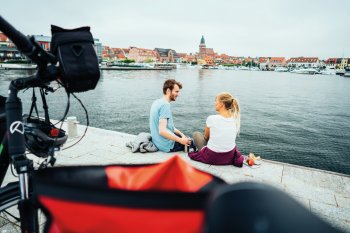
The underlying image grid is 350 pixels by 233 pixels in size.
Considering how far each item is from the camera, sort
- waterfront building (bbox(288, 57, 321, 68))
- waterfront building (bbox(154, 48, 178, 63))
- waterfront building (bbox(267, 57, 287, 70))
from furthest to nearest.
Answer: waterfront building (bbox(267, 57, 287, 70)), waterfront building (bbox(288, 57, 321, 68)), waterfront building (bbox(154, 48, 178, 63))

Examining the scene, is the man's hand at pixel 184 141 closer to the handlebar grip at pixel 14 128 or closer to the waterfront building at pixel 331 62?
the handlebar grip at pixel 14 128

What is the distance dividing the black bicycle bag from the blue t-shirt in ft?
12.1

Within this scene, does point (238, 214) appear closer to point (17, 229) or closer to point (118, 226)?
point (118, 226)

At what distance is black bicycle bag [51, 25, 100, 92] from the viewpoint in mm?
1733

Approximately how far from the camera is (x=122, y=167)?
1284mm

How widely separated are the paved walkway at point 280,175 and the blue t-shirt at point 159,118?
0.21m

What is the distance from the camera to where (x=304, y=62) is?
184 m

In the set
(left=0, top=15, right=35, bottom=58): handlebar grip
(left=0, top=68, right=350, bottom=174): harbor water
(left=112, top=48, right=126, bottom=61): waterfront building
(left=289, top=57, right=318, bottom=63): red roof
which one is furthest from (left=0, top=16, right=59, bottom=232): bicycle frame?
(left=289, top=57, right=318, bottom=63): red roof

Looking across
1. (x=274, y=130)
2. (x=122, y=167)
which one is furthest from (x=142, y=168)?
(x=274, y=130)

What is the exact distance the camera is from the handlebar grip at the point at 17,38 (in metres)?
1.51

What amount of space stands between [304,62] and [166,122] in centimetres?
20309

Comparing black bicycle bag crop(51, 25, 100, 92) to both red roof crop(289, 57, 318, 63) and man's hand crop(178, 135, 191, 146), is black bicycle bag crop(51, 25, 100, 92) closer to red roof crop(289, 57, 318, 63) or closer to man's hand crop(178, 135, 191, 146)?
man's hand crop(178, 135, 191, 146)

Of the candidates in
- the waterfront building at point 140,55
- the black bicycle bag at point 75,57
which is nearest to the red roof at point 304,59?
the waterfront building at point 140,55

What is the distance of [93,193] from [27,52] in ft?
3.77
